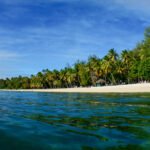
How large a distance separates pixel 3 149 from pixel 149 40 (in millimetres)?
48633

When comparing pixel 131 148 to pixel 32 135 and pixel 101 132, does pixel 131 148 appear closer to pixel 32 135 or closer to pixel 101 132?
pixel 101 132

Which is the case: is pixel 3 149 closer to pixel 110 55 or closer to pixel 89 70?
pixel 110 55

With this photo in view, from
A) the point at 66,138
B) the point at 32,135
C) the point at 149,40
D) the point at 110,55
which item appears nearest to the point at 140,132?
the point at 66,138

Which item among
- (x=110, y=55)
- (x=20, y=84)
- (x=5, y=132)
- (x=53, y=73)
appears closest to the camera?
(x=5, y=132)

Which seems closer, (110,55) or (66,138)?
(66,138)

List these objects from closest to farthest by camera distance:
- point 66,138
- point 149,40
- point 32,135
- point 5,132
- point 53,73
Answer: point 66,138 < point 32,135 < point 5,132 < point 149,40 < point 53,73

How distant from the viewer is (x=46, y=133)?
4.41m

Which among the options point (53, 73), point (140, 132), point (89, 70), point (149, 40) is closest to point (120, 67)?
point (89, 70)

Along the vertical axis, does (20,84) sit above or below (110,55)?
below

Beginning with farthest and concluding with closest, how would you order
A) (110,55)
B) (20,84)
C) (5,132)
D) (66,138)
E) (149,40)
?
(20,84)
(110,55)
(149,40)
(5,132)
(66,138)

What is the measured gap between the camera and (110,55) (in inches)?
2571

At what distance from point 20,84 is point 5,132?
14548 cm

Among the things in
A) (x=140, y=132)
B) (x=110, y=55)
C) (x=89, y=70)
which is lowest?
(x=140, y=132)

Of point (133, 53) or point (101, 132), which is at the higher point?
point (133, 53)
